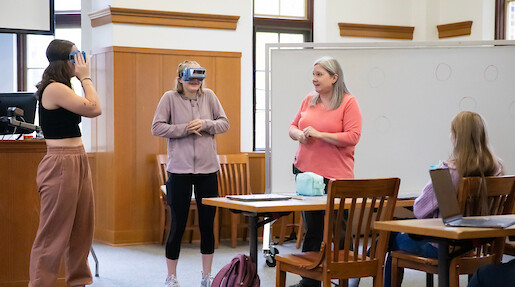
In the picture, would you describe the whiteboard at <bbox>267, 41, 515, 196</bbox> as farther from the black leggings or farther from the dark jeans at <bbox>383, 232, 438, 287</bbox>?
the dark jeans at <bbox>383, 232, 438, 287</bbox>

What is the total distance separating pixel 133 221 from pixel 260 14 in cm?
251

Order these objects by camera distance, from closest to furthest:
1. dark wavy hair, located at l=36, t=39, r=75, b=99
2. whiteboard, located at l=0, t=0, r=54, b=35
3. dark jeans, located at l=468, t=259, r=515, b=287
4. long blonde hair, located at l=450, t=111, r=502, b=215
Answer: dark jeans, located at l=468, t=259, r=515, b=287
long blonde hair, located at l=450, t=111, r=502, b=215
dark wavy hair, located at l=36, t=39, r=75, b=99
whiteboard, located at l=0, t=0, r=54, b=35

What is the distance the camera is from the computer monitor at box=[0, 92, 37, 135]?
4.49 m

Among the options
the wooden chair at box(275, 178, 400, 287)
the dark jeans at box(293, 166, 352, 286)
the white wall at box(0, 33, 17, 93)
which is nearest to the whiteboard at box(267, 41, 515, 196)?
the dark jeans at box(293, 166, 352, 286)

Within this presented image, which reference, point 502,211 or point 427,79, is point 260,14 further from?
point 502,211

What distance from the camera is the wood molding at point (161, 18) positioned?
20.7 ft

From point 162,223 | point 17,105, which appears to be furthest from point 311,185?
point 162,223

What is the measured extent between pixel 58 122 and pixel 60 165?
0.72 feet

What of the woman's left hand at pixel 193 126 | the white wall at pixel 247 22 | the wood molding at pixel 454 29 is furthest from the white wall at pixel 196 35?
the woman's left hand at pixel 193 126

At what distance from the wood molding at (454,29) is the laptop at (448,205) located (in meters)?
4.74

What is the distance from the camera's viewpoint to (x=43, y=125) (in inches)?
144

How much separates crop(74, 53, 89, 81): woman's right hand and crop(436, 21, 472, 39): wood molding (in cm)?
459

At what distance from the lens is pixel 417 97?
5.59m

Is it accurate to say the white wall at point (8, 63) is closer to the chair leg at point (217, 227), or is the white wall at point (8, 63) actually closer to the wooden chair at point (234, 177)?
the wooden chair at point (234, 177)
